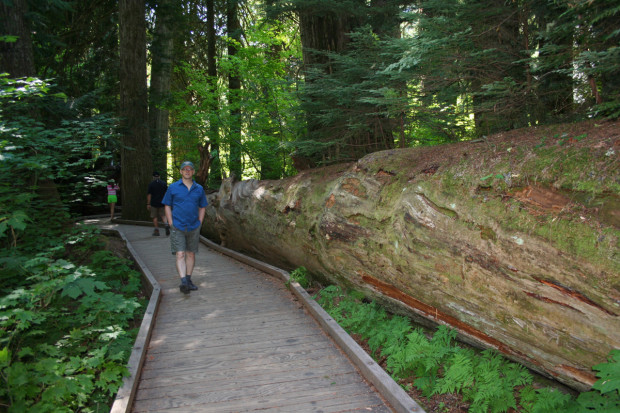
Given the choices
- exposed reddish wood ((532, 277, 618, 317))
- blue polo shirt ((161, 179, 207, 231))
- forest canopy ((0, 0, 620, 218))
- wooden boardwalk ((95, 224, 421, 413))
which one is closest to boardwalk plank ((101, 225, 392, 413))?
wooden boardwalk ((95, 224, 421, 413))

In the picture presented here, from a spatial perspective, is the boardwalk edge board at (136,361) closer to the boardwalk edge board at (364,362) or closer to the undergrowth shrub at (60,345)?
the undergrowth shrub at (60,345)

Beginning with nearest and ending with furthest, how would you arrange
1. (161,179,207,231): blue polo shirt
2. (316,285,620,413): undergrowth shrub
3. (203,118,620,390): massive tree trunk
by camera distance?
(316,285,620,413): undergrowth shrub → (203,118,620,390): massive tree trunk → (161,179,207,231): blue polo shirt

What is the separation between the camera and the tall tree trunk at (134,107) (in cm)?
1398

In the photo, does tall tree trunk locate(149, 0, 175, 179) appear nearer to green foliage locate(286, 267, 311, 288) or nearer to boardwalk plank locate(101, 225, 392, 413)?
green foliage locate(286, 267, 311, 288)

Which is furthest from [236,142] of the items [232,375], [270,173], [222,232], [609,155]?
[609,155]

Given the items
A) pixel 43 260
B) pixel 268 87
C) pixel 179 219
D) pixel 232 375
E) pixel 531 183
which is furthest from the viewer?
pixel 268 87

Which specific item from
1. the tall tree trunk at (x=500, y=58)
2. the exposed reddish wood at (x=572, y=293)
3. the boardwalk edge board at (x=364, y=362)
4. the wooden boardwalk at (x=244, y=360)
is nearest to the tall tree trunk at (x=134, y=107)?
the wooden boardwalk at (x=244, y=360)

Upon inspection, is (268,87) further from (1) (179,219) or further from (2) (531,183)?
(2) (531,183)

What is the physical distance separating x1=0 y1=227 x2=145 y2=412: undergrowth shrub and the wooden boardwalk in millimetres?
451

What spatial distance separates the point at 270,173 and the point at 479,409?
1083 cm

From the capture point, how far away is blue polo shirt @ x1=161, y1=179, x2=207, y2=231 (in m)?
6.51

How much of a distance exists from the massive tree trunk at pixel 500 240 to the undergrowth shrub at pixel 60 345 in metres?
3.21

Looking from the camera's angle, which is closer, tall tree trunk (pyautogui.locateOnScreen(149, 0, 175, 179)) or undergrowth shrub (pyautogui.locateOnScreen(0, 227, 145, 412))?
Result: undergrowth shrub (pyautogui.locateOnScreen(0, 227, 145, 412))

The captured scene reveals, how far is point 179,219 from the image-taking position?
651cm
